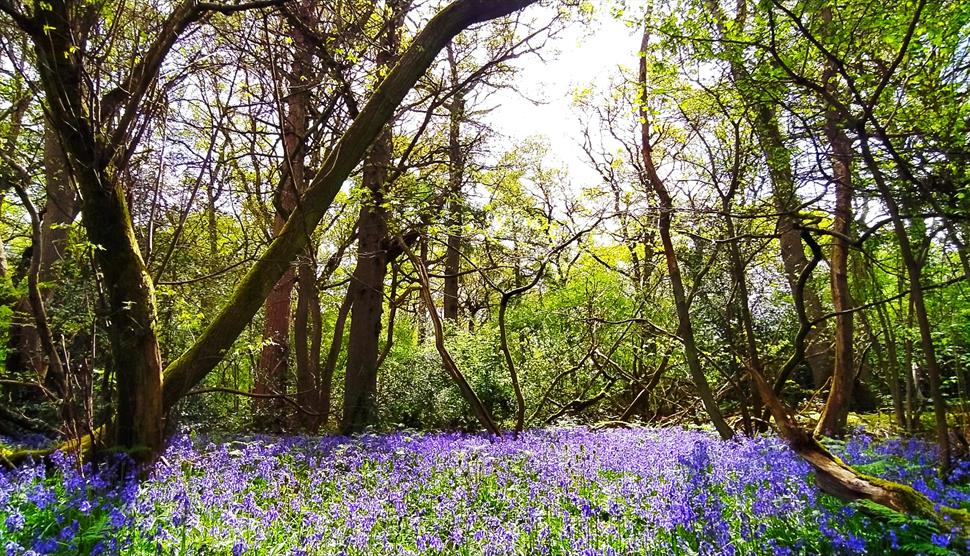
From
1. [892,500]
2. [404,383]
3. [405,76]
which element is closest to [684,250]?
[404,383]

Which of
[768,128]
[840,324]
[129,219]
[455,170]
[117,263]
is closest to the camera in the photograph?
[117,263]

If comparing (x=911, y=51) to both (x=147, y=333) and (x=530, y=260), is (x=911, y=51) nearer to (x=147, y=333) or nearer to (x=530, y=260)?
(x=530, y=260)

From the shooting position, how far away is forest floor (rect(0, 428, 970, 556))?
2.88 meters

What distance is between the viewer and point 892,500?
10.0ft

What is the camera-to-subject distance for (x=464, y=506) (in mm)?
3748

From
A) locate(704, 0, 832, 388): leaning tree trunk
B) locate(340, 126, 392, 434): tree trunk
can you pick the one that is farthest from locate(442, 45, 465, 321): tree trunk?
locate(704, 0, 832, 388): leaning tree trunk

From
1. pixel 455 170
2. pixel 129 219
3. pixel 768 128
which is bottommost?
pixel 129 219

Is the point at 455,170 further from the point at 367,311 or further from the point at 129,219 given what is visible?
the point at 129,219

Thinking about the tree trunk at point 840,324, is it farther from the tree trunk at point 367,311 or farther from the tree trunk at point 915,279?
the tree trunk at point 367,311

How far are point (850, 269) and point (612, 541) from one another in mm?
5961

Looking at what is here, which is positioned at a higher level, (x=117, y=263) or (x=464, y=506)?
(x=117, y=263)

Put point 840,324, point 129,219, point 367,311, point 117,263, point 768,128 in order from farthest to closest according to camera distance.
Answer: point 367,311 < point 840,324 < point 768,128 < point 129,219 < point 117,263

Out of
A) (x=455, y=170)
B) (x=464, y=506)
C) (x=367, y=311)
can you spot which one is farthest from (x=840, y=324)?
(x=455, y=170)

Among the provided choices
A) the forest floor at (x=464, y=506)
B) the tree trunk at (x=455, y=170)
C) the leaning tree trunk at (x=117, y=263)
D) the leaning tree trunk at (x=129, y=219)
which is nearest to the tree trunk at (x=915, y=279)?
the forest floor at (x=464, y=506)
